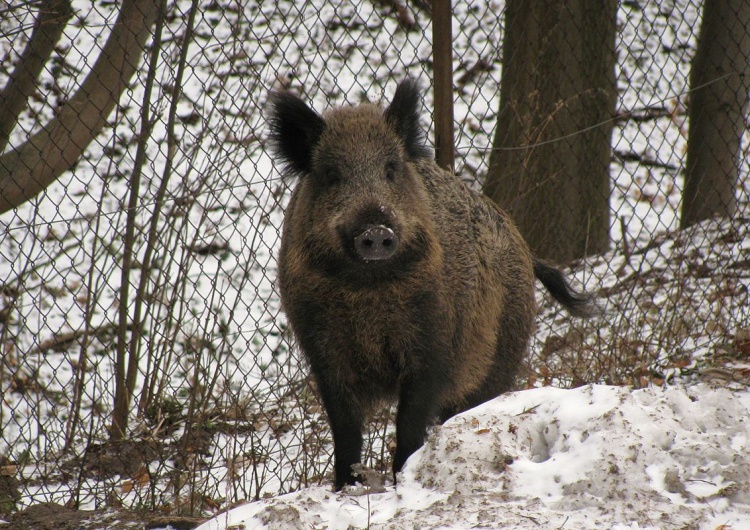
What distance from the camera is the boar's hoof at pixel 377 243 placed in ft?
10.7

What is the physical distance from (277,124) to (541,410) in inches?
72.7

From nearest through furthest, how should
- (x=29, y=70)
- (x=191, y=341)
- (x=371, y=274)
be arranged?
(x=371, y=274) < (x=29, y=70) < (x=191, y=341)

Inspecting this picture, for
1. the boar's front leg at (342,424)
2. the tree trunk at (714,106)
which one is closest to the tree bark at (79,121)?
the boar's front leg at (342,424)

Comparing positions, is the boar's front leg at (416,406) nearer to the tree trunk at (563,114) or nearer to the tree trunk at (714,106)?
the tree trunk at (563,114)

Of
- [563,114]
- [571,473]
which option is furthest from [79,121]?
[563,114]

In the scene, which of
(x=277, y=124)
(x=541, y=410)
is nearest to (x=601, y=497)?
(x=541, y=410)

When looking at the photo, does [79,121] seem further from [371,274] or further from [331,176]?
[371,274]

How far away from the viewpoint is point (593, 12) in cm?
716

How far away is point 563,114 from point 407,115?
374cm

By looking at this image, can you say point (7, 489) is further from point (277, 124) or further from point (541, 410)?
point (541, 410)

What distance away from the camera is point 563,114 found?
7398 mm

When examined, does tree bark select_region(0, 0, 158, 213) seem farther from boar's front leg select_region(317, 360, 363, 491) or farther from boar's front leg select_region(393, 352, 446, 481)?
boar's front leg select_region(393, 352, 446, 481)

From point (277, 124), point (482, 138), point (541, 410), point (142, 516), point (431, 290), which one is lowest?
point (142, 516)

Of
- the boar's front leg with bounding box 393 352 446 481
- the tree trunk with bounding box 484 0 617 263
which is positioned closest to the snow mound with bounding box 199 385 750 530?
the boar's front leg with bounding box 393 352 446 481
